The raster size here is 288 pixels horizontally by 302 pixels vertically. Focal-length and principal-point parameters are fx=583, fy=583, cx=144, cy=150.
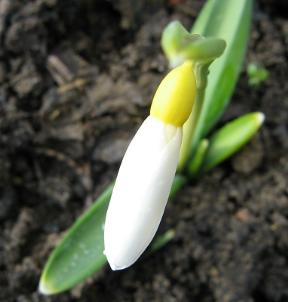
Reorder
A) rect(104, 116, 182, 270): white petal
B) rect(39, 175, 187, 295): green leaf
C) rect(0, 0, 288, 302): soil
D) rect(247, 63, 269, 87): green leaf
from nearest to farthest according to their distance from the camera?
1. rect(104, 116, 182, 270): white petal
2. rect(39, 175, 187, 295): green leaf
3. rect(0, 0, 288, 302): soil
4. rect(247, 63, 269, 87): green leaf

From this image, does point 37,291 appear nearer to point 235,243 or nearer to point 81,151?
point 81,151

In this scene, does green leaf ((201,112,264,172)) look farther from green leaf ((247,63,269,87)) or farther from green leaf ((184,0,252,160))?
green leaf ((247,63,269,87))

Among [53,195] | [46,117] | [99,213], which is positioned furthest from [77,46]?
[99,213]

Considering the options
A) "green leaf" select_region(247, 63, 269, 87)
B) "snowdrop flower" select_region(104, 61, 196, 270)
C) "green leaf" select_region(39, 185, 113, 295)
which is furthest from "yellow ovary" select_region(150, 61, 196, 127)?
"green leaf" select_region(247, 63, 269, 87)

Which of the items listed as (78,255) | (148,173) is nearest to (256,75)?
(78,255)

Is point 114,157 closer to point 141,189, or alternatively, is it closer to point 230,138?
point 230,138

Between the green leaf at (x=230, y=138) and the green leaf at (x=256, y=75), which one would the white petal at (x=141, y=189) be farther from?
the green leaf at (x=256, y=75)

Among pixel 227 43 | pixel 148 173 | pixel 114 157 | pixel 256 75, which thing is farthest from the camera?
pixel 256 75
